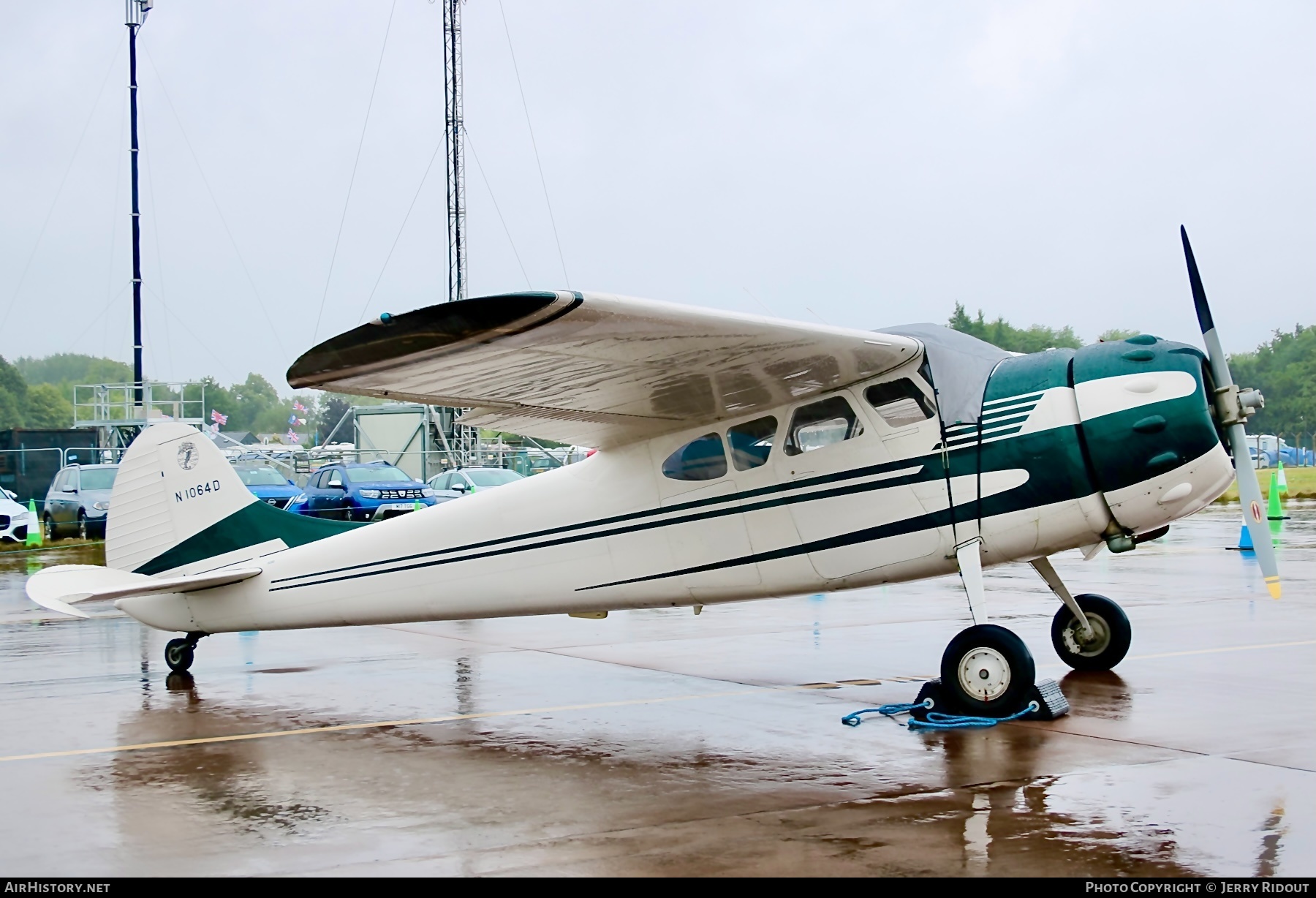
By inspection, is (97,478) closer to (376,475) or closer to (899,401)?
(376,475)

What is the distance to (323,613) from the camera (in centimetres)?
930

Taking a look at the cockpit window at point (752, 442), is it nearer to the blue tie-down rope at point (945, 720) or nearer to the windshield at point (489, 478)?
the blue tie-down rope at point (945, 720)

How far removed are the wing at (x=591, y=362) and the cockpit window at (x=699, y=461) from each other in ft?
0.52

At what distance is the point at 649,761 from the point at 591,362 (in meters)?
2.24

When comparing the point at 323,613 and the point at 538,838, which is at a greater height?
the point at 323,613

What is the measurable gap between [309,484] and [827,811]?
2795 cm

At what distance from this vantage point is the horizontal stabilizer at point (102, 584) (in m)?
9.02

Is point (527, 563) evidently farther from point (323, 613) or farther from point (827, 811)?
point (827, 811)

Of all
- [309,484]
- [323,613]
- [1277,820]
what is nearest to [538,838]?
[1277,820]

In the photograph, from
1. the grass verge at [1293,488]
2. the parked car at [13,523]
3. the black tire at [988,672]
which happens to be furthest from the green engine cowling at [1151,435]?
the parked car at [13,523]

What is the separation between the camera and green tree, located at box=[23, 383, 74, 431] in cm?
11569

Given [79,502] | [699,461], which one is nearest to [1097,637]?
[699,461]

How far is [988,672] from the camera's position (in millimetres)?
7336

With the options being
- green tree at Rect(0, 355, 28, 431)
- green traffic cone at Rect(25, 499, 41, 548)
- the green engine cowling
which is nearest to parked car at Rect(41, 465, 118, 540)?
green traffic cone at Rect(25, 499, 41, 548)
